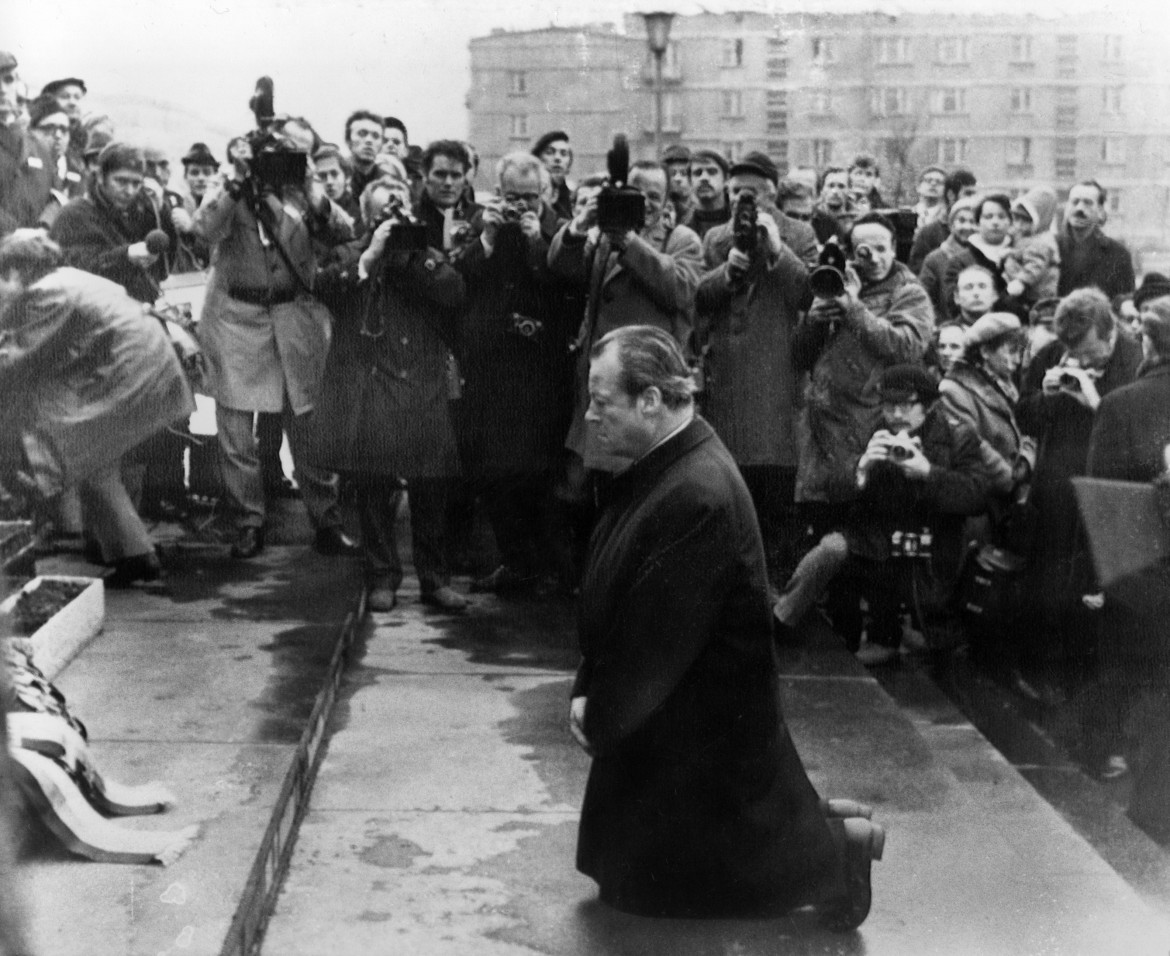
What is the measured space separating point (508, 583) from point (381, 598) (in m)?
0.60

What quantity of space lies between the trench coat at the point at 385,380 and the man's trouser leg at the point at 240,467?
0.40 metres

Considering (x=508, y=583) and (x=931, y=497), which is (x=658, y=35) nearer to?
(x=931, y=497)

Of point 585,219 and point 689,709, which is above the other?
point 585,219

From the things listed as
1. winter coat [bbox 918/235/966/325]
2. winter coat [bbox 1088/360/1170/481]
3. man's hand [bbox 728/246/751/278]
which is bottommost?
winter coat [bbox 1088/360/1170/481]

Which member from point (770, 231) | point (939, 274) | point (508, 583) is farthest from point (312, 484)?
point (939, 274)

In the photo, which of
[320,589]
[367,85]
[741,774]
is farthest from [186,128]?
[741,774]

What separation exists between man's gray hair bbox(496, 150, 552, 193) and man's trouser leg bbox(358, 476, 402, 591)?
1.24 metres

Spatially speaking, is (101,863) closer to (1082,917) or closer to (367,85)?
(1082,917)

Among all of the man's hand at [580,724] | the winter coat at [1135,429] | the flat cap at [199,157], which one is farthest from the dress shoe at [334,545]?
the man's hand at [580,724]

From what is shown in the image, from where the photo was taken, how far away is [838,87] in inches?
252

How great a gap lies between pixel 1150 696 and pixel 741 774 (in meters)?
2.60

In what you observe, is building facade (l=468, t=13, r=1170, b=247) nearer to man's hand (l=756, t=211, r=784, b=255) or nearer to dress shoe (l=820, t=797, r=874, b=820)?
man's hand (l=756, t=211, r=784, b=255)

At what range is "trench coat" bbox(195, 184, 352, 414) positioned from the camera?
6.78 meters

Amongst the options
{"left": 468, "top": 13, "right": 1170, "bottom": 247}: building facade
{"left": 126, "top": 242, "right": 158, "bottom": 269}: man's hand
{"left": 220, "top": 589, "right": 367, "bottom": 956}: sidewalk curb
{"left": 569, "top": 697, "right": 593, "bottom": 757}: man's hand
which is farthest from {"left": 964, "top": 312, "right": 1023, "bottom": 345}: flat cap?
{"left": 569, "top": 697, "right": 593, "bottom": 757}: man's hand
